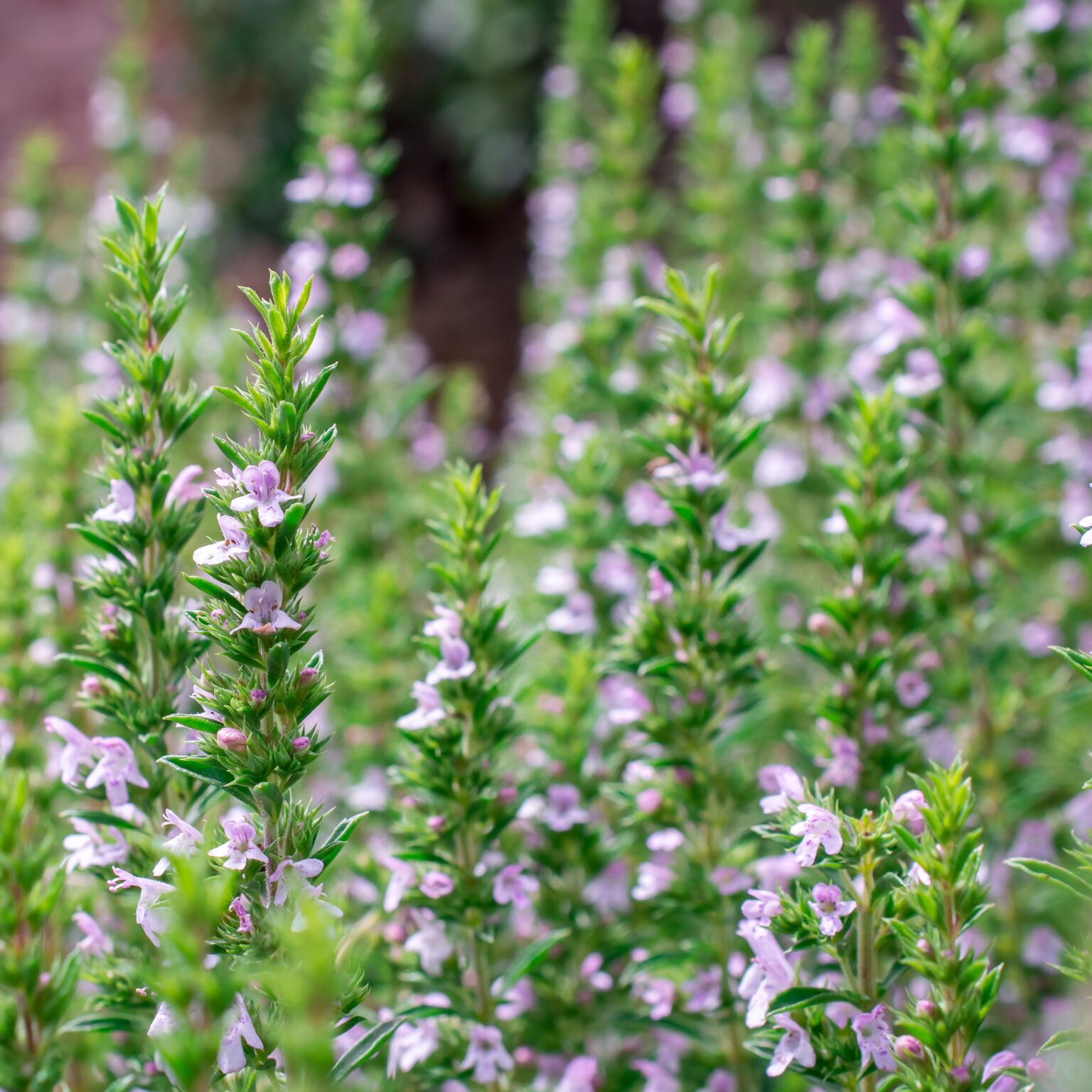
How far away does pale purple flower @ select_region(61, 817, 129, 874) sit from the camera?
5.58 ft

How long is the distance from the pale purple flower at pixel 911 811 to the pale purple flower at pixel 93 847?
1.18 meters

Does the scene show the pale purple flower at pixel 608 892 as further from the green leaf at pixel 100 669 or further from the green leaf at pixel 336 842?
the green leaf at pixel 100 669

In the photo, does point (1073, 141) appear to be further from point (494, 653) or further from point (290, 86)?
point (290, 86)

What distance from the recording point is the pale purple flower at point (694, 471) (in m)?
1.73

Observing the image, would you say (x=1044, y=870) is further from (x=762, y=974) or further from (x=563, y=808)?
(x=563, y=808)

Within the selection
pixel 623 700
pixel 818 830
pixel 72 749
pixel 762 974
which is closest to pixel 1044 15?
pixel 623 700

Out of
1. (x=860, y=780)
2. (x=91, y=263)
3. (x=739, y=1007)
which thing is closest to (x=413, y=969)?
(x=739, y=1007)

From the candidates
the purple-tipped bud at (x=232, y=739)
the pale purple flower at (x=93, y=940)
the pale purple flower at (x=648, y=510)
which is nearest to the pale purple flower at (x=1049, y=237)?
the pale purple flower at (x=648, y=510)

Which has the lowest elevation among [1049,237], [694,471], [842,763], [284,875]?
[284,875]

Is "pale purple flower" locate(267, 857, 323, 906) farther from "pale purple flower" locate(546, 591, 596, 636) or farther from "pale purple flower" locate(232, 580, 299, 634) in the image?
"pale purple flower" locate(546, 591, 596, 636)

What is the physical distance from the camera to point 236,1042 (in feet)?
4.57

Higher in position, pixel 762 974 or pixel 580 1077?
pixel 762 974

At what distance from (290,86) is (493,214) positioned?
176 centimetres

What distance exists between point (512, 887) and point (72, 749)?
0.75 m
